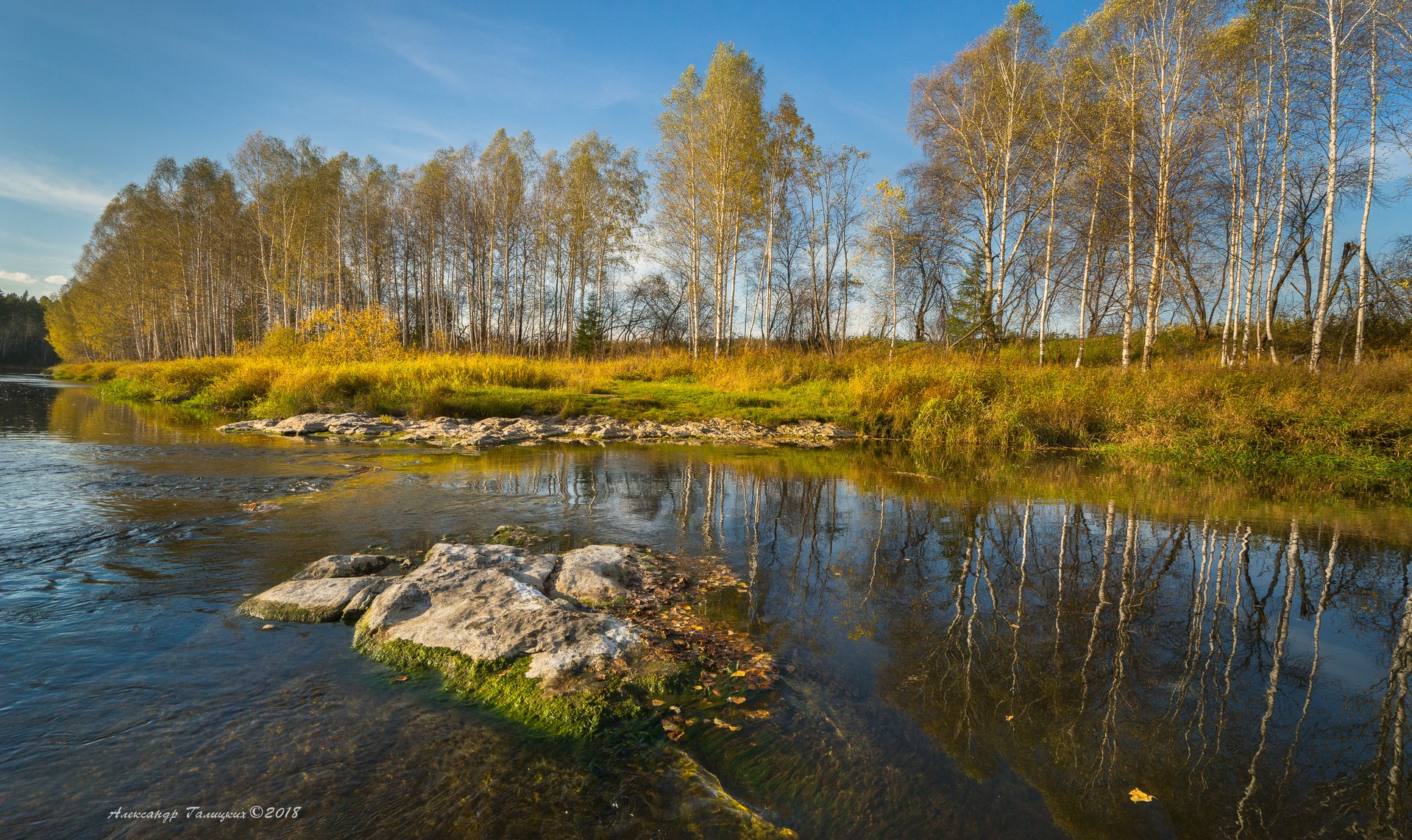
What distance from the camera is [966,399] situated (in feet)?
47.2

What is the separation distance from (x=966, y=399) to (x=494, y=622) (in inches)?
532

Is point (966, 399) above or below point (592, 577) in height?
above

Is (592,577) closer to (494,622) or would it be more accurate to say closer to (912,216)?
A: (494,622)

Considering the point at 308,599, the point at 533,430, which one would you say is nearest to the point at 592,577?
the point at 308,599

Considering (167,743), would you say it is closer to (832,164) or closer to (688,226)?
(688,226)

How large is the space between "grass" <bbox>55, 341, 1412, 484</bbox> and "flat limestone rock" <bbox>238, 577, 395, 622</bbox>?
1179 cm

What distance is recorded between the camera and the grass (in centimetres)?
1155

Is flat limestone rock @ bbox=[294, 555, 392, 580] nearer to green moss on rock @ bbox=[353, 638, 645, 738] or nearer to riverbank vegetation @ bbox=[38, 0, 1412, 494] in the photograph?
green moss on rock @ bbox=[353, 638, 645, 738]

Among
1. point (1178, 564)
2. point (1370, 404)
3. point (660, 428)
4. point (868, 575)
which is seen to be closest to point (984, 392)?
point (1370, 404)

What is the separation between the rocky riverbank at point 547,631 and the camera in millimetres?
2875

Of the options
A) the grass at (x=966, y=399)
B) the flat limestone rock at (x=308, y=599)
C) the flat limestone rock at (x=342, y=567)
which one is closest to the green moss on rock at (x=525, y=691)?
the flat limestone rock at (x=308, y=599)

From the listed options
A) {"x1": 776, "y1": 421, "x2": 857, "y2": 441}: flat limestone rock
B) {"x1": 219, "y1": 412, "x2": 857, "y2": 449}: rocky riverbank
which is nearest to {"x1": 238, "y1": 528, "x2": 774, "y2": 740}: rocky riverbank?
{"x1": 219, "y1": 412, "x2": 857, "y2": 449}: rocky riverbank

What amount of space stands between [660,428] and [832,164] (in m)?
17.6

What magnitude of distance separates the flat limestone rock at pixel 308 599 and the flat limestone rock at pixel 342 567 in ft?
0.82
